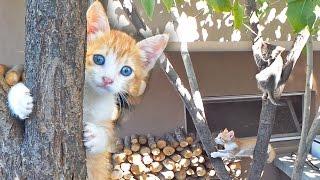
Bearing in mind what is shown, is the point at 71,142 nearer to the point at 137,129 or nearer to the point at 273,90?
the point at 273,90

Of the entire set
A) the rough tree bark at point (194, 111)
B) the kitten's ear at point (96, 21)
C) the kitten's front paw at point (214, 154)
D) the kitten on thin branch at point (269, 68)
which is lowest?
the kitten's front paw at point (214, 154)

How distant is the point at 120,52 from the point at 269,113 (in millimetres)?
887

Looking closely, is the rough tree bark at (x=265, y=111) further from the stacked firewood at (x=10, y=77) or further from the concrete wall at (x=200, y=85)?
the stacked firewood at (x=10, y=77)

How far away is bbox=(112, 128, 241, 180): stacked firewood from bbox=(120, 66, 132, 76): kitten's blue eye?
4.95ft

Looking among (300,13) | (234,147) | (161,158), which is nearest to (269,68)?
(234,147)

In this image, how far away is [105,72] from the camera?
107 centimetres

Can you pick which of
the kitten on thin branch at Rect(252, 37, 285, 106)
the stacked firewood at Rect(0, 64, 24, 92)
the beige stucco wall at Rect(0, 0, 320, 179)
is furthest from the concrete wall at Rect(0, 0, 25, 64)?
the stacked firewood at Rect(0, 64, 24, 92)

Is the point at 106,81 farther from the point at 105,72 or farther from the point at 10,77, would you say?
the point at 10,77

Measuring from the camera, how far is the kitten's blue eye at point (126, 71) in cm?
111

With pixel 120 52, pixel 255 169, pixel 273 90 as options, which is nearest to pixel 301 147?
pixel 255 169

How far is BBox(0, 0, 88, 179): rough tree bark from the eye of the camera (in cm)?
70

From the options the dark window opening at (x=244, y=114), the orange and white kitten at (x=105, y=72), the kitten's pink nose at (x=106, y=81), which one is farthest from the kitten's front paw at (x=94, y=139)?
the dark window opening at (x=244, y=114)

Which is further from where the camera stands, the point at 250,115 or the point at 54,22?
the point at 250,115

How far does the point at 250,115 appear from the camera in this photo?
3084 millimetres
